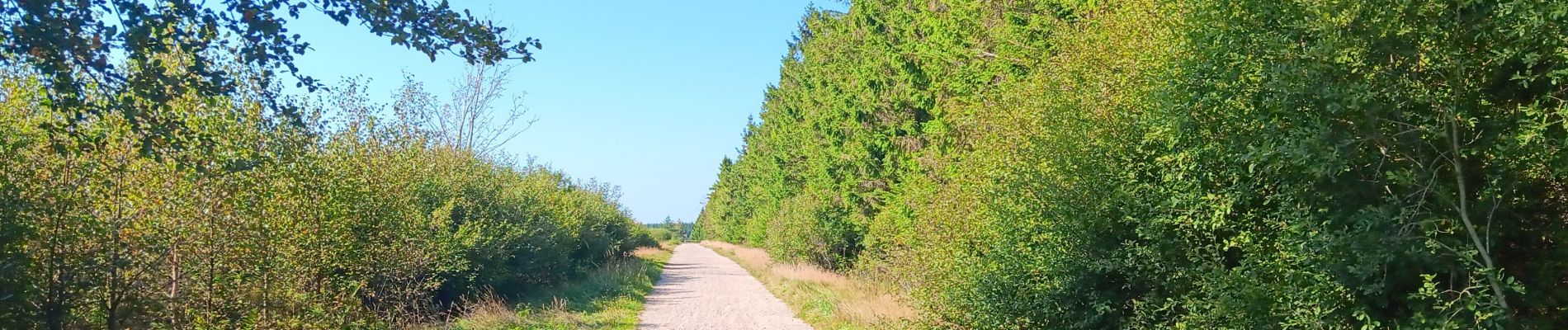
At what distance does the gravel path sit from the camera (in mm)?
15797

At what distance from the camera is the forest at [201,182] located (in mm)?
5113

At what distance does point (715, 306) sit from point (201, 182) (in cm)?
1199

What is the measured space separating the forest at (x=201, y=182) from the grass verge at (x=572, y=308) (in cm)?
113

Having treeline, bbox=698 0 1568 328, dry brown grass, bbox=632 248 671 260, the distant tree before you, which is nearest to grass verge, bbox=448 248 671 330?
treeline, bbox=698 0 1568 328

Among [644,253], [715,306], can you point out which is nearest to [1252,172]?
[715,306]

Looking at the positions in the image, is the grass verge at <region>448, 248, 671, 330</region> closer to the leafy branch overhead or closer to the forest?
the forest

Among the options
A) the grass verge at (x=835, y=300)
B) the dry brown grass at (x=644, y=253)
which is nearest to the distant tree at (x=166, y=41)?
the grass verge at (x=835, y=300)

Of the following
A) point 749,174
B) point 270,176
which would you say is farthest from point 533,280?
point 749,174

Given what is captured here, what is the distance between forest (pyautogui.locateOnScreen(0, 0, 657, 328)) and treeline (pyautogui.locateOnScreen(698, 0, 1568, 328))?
17.0 ft

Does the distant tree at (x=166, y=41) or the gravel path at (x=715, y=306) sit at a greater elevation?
the distant tree at (x=166, y=41)

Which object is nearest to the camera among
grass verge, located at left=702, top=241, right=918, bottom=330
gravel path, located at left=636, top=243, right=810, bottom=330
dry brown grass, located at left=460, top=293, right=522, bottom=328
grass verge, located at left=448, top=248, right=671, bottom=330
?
grass verge, located at left=702, top=241, right=918, bottom=330

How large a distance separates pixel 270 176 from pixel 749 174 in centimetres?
4529

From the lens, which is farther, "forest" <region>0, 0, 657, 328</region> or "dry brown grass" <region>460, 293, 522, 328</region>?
"dry brown grass" <region>460, 293, 522, 328</region>

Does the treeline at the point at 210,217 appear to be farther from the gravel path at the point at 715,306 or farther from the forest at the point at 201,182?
the gravel path at the point at 715,306
